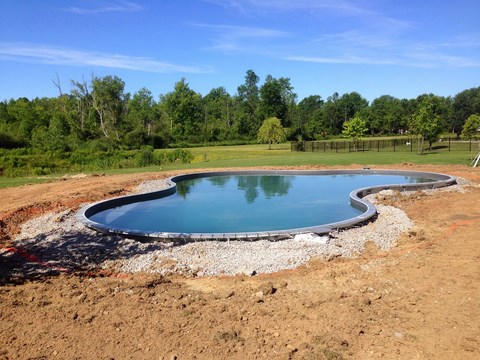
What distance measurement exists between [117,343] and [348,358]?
215 cm

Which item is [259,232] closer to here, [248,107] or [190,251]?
[190,251]

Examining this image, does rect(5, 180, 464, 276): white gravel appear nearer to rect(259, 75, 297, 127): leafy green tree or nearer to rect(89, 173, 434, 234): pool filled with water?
rect(89, 173, 434, 234): pool filled with water

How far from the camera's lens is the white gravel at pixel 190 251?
19.6 ft

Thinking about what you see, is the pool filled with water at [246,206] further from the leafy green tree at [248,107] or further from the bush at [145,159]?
the leafy green tree at [248,107]

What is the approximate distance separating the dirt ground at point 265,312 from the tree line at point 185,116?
24.7m

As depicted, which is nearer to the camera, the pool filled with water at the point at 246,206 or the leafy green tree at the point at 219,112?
the pool filled with water at the point at 246,206

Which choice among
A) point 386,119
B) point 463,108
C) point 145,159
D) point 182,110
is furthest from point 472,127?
point 463,108

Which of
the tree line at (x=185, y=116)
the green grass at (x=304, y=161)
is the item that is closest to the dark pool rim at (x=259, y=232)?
the green grass at (x=304, y=161)

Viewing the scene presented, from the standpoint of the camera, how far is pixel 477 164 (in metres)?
19.3

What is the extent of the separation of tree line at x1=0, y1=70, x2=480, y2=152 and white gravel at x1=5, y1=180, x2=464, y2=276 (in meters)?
23.1

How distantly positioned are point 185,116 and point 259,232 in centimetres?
5960

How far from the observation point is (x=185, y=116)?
64.9 m

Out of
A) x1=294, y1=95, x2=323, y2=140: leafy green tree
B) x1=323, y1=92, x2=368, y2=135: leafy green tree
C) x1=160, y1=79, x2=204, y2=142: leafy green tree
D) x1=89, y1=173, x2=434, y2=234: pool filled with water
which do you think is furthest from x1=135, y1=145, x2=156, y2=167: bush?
x1=323, y1=92, x2=368, y2=135: leafy green tree

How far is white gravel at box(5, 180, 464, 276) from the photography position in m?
5.97
